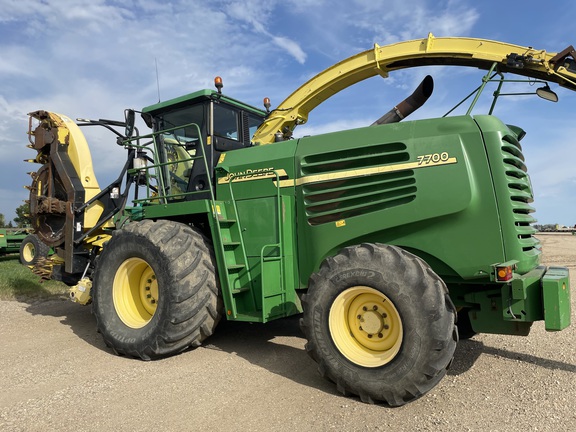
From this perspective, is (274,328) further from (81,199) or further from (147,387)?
(81,199)

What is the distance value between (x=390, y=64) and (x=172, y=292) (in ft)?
12.2

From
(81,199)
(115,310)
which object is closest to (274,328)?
(115,310)

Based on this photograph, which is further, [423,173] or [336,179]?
[336,179]

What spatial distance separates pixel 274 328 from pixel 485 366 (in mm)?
2693

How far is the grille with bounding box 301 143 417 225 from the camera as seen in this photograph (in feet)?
13.3

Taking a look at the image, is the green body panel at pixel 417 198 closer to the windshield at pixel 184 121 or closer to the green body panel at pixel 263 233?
the green body panel at pixel 263 233

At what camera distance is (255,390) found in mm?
3826

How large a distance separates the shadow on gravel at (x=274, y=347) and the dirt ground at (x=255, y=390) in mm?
12

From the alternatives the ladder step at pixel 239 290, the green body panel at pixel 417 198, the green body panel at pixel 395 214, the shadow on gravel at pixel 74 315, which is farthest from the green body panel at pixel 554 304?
the shadow on gravel at pixel 74 315

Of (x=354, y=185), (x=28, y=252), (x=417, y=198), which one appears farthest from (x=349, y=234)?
(x=28, y=252)

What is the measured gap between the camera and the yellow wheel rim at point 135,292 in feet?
17.1

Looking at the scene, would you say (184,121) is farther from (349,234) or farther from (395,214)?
(395,214)

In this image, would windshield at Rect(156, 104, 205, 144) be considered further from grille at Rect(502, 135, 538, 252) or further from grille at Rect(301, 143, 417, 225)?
grille at Rect(502, 135, 538, 252)

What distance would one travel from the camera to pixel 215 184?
5.37 meters
